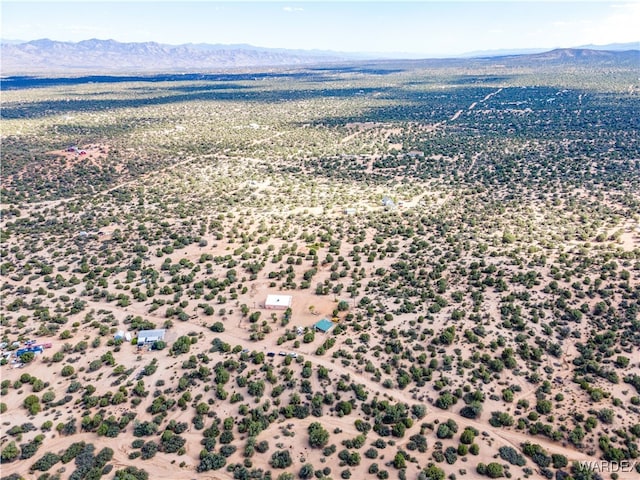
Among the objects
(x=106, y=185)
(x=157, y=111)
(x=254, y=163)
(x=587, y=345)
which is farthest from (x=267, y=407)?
(x=157, y=111)

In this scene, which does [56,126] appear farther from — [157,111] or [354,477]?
[354,477]

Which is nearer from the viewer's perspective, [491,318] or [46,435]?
[46,435]

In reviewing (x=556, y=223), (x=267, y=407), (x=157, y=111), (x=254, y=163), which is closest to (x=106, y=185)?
(x=254, y=163)

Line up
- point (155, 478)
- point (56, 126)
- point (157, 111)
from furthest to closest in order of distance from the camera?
point (157, 111) → point (56, 126) → point (155, 478)

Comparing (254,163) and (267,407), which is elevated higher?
(254,163)

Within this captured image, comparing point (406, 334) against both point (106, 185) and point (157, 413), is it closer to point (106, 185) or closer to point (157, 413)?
point (157, 413)

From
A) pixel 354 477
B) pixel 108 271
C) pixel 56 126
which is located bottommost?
pixel 354 477

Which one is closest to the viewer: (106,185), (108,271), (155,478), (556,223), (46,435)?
(155,478)
